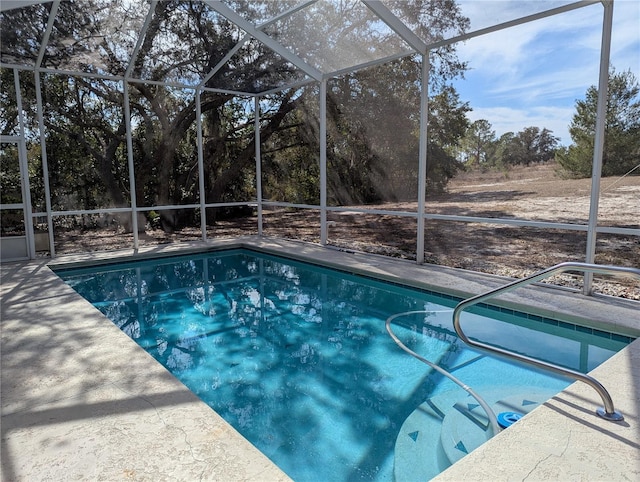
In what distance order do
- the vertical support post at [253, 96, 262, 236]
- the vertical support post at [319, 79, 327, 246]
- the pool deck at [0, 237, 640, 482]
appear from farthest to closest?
the vertical support post at [253, 96, 262, 236]
the vertical support post at [319, 79, 327, 246]
the pool deck at [0, 237, 640, 482]

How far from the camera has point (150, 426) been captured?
2.18 metres

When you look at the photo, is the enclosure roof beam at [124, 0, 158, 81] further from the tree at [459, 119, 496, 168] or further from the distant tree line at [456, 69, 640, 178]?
the distant tree line at [456, 69, 640, 178]

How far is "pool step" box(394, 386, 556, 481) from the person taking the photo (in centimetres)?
229

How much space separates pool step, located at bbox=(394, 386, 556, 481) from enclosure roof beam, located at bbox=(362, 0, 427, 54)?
13.8 feet

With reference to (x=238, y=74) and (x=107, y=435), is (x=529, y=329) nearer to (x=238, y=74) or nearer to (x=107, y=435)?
(x=107, y=435)

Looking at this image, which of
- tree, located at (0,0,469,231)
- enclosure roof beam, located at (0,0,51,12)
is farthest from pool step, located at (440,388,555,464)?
enclosure roof beam, located at (0,0,51,12)

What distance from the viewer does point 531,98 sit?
6895 mm

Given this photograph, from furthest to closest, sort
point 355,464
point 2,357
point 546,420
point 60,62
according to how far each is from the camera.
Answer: point 60,62
point 2,357
point 355,464
point 546,420

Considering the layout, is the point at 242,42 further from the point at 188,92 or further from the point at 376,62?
the point at 188,92

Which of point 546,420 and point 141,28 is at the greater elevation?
point 141,28

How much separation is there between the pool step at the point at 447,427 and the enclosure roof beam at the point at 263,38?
524 centimetres

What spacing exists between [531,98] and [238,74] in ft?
16.0

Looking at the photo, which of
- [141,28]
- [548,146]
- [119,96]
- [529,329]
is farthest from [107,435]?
[119,96]

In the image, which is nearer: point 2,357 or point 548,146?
point 2,357
